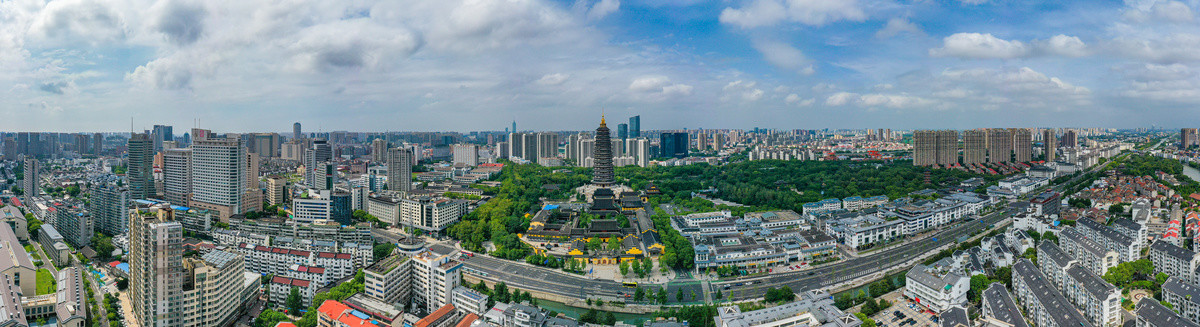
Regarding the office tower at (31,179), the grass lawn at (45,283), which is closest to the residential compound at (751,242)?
the grass lawn at (45,283)

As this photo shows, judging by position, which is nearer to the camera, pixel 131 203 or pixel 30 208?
pixel 131 203

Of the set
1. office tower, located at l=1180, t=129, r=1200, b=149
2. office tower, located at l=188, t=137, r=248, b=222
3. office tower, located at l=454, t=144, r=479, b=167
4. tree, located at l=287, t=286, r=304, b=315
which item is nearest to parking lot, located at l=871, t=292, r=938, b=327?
tree, located at l=287, t=286, r=304, b=315

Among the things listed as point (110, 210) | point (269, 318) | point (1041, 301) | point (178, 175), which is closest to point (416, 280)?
Answer: point (269, 318)

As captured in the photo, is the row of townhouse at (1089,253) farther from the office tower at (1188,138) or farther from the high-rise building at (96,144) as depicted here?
the high-rise building at (96,144)

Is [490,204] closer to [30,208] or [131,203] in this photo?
[131,203]

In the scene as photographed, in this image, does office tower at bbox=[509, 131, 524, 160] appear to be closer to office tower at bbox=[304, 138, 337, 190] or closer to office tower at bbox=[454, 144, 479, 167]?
office tower at bbox=[454, 144, 479, 167]

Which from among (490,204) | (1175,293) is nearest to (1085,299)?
(1175,293)

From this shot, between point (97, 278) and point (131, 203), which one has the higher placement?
point (131, 203)
